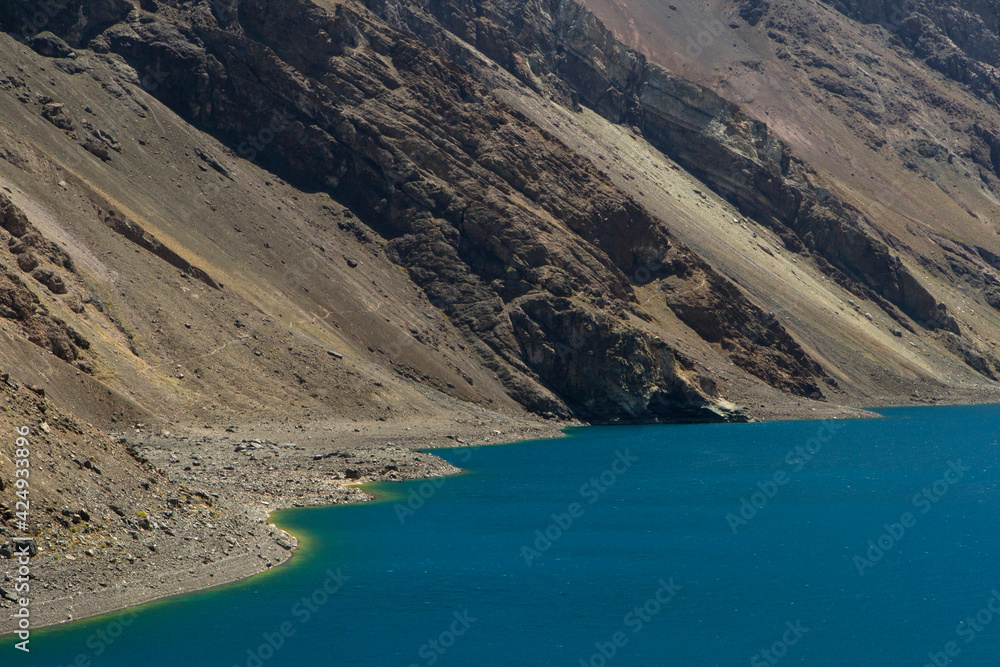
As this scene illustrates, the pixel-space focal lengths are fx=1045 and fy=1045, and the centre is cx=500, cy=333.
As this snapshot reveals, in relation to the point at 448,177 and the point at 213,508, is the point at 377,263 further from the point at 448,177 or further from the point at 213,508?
the point at 213,508

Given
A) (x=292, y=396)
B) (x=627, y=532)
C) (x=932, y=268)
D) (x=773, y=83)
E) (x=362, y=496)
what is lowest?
(x=292, y=396)

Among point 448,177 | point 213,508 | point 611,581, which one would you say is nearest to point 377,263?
point 448,177

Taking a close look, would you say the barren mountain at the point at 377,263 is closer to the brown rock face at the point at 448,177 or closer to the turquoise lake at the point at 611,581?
the brown rock face at the point at 448,177

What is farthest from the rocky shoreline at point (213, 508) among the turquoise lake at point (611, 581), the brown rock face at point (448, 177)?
the brown rock face at point (448, 177)

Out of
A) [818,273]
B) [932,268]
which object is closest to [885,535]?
[818,273]

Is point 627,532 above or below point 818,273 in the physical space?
below

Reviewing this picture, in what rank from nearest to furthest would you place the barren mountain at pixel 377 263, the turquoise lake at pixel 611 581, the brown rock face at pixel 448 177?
the turquoise lake at pixel 611 581 → the barren mountain at pixel 377 263 → the brown rock face at pixel 448 177

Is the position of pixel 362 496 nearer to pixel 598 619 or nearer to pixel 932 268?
pixel 598 619
